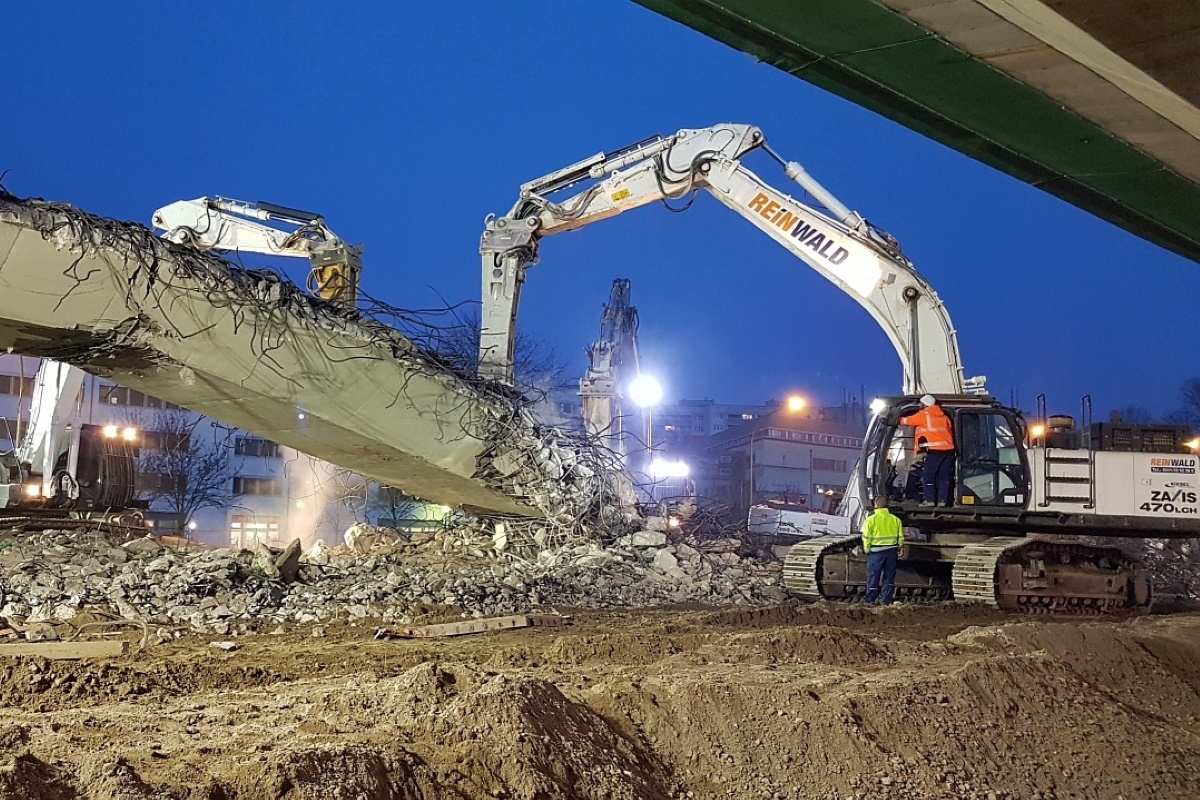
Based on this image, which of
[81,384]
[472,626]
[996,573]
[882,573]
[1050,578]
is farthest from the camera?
[81,384]

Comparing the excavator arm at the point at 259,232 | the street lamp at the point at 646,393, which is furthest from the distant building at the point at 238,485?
the excavator arm at the point at 259,232

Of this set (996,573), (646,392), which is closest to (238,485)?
(646,392)

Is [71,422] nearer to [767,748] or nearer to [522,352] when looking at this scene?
[767,748]

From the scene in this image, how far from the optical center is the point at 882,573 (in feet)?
33.9

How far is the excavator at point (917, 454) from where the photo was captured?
10.1 meters

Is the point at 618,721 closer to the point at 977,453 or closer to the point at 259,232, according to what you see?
the point at 977,453

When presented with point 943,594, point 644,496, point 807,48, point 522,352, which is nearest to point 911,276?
point 943,594

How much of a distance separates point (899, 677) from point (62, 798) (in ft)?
13.1

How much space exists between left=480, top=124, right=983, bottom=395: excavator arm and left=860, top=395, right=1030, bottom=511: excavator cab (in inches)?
24.3

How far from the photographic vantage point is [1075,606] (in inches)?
411

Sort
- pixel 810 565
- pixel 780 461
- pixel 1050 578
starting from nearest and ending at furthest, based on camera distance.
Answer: pixel 1050 578 → pixel 810 565 → pixel 780 461

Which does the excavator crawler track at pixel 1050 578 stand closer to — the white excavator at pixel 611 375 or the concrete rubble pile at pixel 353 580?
the concrete rubble pile at pixel 353 580

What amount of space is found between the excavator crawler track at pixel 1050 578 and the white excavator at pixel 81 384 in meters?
6.94

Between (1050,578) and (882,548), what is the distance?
67.2 inches
